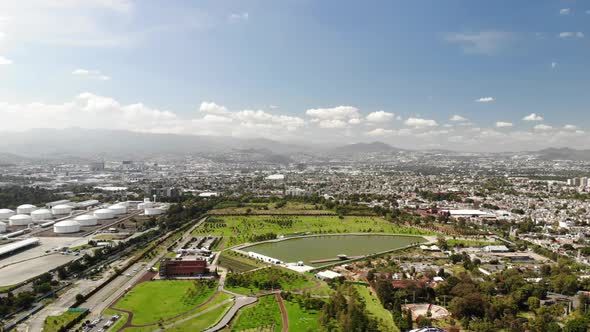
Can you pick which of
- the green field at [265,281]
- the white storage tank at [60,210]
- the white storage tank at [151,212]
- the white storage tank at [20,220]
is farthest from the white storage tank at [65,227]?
the green field at [265,281]

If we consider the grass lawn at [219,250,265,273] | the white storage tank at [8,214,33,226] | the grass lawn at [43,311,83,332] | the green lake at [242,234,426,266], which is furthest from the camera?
the white storage tank at [8,214,33,226]

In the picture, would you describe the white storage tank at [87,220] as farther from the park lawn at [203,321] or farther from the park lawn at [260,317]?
the park lawn at [260,317]

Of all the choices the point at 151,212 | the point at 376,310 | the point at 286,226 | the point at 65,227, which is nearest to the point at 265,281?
the point at 376,310

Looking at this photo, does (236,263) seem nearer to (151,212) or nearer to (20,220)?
(151,212)

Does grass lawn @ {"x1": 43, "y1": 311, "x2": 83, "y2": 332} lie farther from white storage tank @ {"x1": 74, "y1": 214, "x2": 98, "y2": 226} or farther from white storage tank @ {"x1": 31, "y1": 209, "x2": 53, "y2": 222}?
white storage tank @ {"x1": 31, "y1": 209, "x2": 53, "y2": 222}

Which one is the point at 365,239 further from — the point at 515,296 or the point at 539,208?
the point at 539,208

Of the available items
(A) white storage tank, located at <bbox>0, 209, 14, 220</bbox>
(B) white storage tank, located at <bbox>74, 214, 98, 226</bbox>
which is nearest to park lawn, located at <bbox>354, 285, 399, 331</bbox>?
(B) white storage tank, located at <bbox>74, 214, 98, 226</bbox>

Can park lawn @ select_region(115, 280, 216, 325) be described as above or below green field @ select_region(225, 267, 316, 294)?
below
